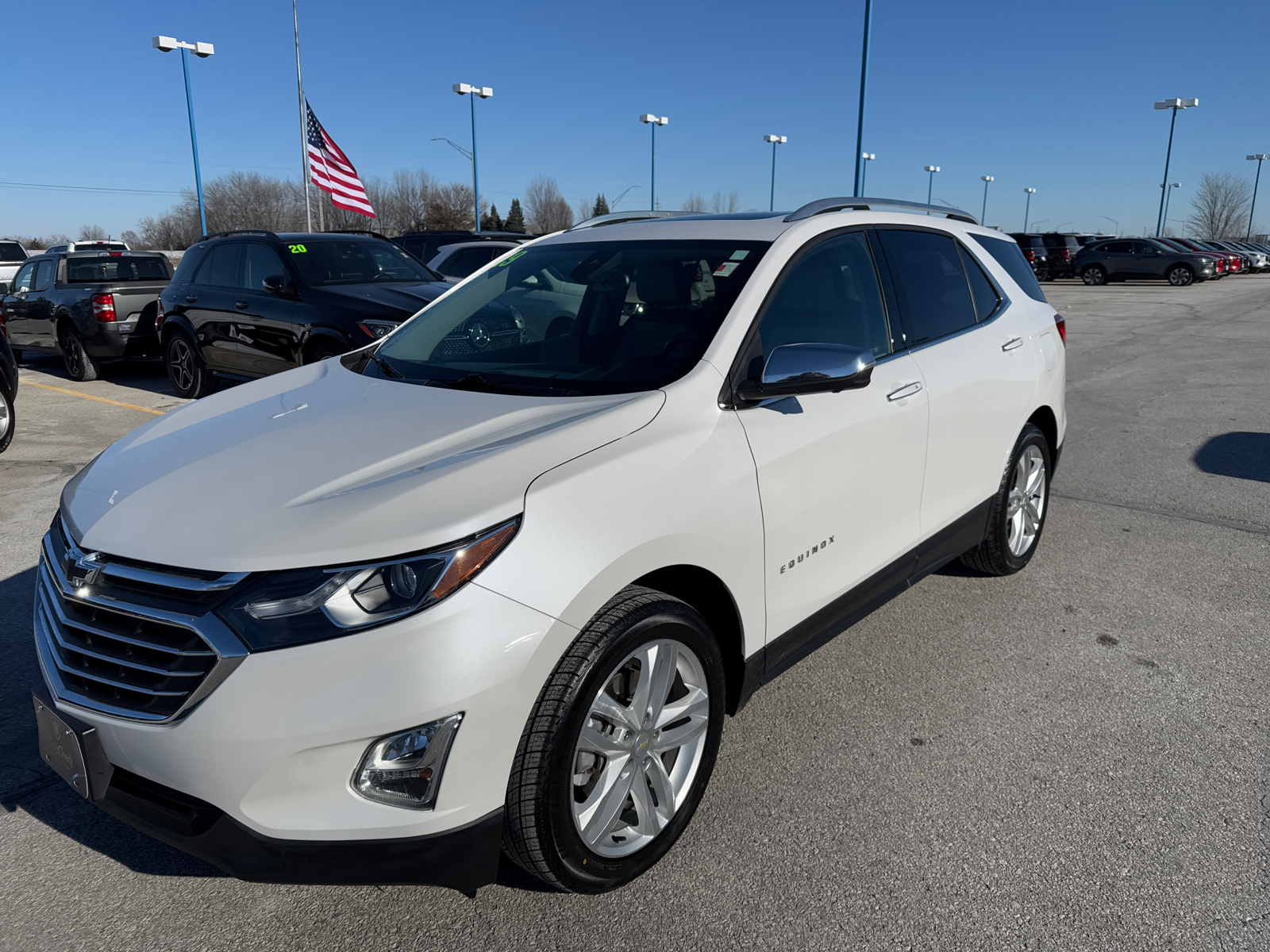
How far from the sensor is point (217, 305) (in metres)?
9.62

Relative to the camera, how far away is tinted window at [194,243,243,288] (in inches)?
384

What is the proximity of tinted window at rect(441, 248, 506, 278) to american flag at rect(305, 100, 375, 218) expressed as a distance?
770cm

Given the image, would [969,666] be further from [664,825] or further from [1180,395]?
[1180,395]

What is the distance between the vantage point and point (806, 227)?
3.25 m

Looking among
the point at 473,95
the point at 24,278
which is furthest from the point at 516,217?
the point at 24,278

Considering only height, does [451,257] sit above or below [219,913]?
above

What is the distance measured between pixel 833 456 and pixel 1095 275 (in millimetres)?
39388

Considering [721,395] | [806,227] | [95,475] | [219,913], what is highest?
[806,227]

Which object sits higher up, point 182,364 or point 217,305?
point 217,305

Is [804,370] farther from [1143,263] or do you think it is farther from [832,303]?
[1143,263]

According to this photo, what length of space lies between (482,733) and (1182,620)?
3.54 meters

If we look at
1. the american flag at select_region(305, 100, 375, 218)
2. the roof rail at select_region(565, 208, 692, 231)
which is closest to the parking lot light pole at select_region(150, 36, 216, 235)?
the american flag at select_region(305, 100, 375, 218)

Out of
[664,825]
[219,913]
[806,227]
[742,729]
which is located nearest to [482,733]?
[664,825]

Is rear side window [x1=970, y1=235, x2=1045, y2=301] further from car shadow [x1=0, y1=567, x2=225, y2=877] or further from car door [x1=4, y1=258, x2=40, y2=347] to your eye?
car door [x1=4, y1=258, x2=40, y2=347]
